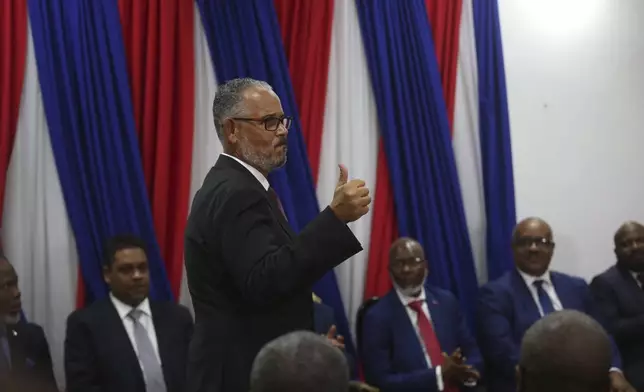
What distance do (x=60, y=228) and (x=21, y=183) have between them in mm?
277

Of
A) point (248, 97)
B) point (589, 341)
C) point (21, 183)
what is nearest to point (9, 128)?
point (21, 183)

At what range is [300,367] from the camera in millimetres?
1334

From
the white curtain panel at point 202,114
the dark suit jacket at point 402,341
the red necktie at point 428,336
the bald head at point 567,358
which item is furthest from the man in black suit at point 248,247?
the white curtain panel at point 202,114

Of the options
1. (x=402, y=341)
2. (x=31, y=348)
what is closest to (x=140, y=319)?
(x=31, y=348)

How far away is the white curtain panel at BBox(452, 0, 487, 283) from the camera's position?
170 inches

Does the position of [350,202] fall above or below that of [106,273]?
above

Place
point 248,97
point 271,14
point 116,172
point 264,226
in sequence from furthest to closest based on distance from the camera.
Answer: point 271,14 → point 116,172 → point 248,97 → point 264,226

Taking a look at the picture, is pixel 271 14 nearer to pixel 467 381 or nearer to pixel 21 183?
pixel 21 183

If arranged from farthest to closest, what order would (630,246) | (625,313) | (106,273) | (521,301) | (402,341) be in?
(630,246) < (625,313) < (521,301) < (402,341) < (106,273)

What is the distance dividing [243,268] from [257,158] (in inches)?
12.5

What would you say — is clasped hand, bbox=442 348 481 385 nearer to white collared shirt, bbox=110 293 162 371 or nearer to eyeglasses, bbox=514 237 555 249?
eyeglasses, bbox=514 237 555 249

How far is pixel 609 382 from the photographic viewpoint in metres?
1.38

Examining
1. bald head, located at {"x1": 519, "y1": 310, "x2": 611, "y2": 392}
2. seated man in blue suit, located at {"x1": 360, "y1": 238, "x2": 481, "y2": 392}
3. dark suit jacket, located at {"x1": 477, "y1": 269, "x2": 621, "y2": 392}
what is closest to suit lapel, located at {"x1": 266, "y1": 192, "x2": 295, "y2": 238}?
bald head, located at {"x1": 519, "y1": 310, "x2": 611, "y2": 392}

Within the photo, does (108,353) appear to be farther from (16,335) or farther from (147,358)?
(16,335)
